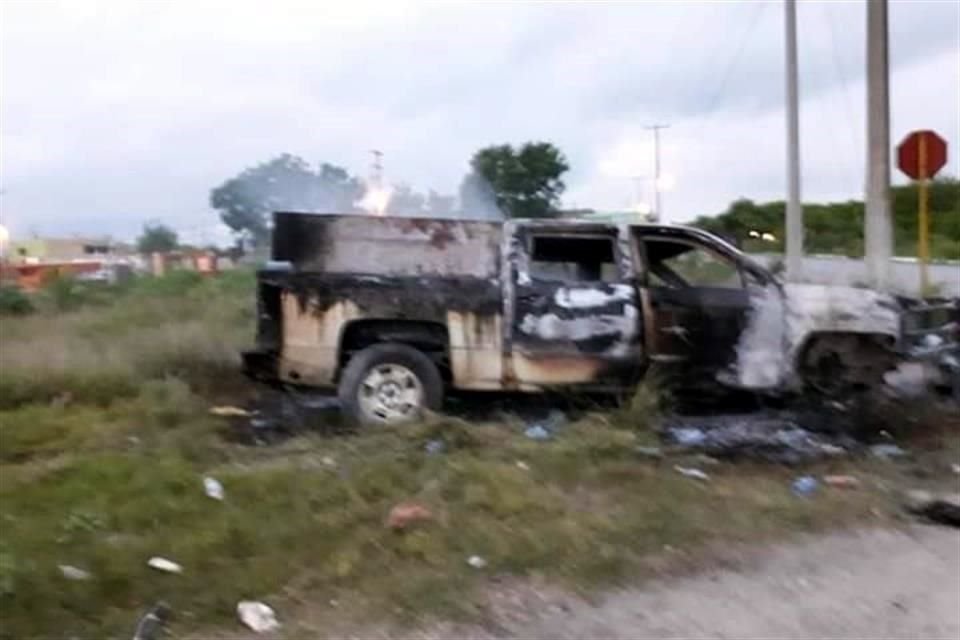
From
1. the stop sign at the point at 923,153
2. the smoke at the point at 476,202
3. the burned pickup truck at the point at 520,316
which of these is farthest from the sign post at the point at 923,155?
the burned pickup truck at the point at 520,316

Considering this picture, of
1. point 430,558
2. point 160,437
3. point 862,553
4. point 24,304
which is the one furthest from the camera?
point 24,304

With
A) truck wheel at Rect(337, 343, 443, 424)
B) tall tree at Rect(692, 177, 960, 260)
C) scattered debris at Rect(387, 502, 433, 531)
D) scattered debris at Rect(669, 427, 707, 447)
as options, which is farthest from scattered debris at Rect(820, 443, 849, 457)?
tall tree at Rect(692, 177, 960, 260)

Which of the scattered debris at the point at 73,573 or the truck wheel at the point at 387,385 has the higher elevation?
the truck wheel at the point at 387,385

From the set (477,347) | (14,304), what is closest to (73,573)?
(477,347)

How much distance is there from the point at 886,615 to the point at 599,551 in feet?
4.56

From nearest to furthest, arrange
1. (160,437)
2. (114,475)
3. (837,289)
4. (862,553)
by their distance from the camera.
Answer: (862,553) < (114,475) < (160,437) < (837,289)

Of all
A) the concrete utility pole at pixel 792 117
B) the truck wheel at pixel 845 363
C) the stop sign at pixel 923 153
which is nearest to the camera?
the truck wheel at pixel 845 363

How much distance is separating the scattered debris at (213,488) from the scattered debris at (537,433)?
2253 mm

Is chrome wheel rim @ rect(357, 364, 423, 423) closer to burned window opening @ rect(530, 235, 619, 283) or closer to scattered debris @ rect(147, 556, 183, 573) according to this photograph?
burned window opening @ rect(530, 235, 619, 283)

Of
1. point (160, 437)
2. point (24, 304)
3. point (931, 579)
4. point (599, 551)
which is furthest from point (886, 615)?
point (24, 304)

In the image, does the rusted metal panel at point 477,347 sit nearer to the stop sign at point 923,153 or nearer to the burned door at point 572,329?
the burned door at point 572,329

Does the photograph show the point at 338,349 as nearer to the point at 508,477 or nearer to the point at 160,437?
the point at 160,437

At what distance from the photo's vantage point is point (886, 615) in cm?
630

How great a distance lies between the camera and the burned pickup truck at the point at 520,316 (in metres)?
10.4
